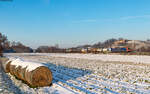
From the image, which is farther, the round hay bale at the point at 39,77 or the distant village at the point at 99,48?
the distant village at the point at 99,48

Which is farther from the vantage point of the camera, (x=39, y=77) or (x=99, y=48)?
(x=99, y=48)

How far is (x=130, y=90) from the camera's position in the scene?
27.5 feet

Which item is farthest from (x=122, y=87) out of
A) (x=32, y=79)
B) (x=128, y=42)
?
(x=128, y=42)

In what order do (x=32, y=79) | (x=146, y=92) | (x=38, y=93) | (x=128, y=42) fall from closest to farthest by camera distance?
(x=146, y=92) < (x=38, y=93) < (x=32, y=79) < (x=128, y=42)

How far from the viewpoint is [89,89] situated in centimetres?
877

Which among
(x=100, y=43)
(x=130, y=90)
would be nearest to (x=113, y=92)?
(x=130, y=90)

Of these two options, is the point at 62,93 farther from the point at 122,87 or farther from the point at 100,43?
the point at 100,43

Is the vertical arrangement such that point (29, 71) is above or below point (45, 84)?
above

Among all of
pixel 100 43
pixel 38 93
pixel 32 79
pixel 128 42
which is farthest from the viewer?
pixel 100 43

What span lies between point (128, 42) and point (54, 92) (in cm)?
13980

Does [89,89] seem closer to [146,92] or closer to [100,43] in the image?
[146,92]

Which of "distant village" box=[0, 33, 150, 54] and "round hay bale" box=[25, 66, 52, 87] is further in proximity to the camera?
"distant village" box=[0, 33, 150, 54]

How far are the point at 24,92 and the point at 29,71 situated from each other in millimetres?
1642

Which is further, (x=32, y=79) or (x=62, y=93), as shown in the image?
(x=32, y=79)
